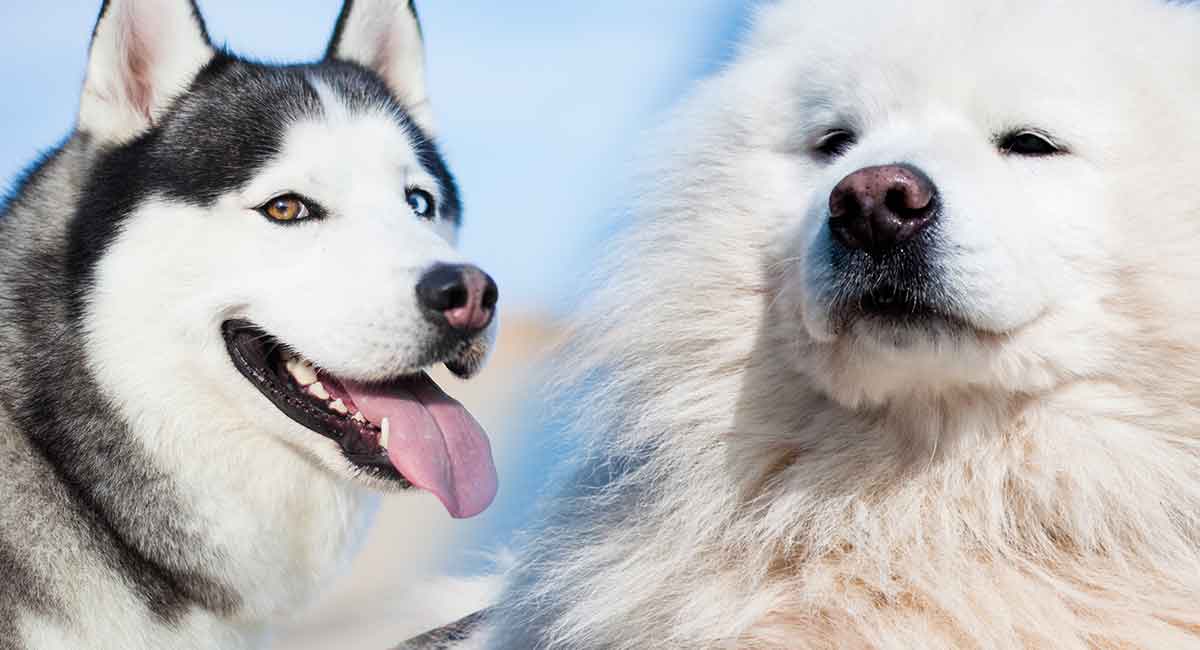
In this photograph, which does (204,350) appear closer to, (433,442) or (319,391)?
(319,391)

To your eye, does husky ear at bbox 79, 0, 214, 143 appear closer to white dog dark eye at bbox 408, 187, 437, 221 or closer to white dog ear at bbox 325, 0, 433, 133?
white dog ear at bbox 325, 0, 433, 133

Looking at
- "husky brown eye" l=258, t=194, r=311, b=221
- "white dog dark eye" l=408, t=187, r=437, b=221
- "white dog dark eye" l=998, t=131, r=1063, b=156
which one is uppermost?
"white dog dark eye" l=998, t=131, r=1063, b=156

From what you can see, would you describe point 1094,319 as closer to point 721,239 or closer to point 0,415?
point 721,239

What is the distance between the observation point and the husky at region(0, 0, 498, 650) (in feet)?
9.16

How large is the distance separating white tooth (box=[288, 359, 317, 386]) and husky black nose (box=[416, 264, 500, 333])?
36 cm

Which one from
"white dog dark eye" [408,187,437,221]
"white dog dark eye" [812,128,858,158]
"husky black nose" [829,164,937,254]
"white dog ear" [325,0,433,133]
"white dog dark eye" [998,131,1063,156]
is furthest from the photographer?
"white dog ear" [325,0,433,133]

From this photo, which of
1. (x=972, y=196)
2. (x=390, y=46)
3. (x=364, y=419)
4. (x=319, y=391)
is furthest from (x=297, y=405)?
(x=972, y=196)

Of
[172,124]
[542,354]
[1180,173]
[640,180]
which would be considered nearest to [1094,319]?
[1180,173]

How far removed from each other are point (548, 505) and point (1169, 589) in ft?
4.71

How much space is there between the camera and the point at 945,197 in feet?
7.38

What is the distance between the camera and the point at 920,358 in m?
2.33

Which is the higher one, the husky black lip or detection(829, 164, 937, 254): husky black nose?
detection(829, 164, 937, 254): husky black nose

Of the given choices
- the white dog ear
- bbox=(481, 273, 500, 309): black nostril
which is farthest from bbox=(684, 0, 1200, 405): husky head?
the white dog ear

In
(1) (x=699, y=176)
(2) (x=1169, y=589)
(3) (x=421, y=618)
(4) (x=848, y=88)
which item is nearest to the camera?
(2) (x=1169, y=589)
